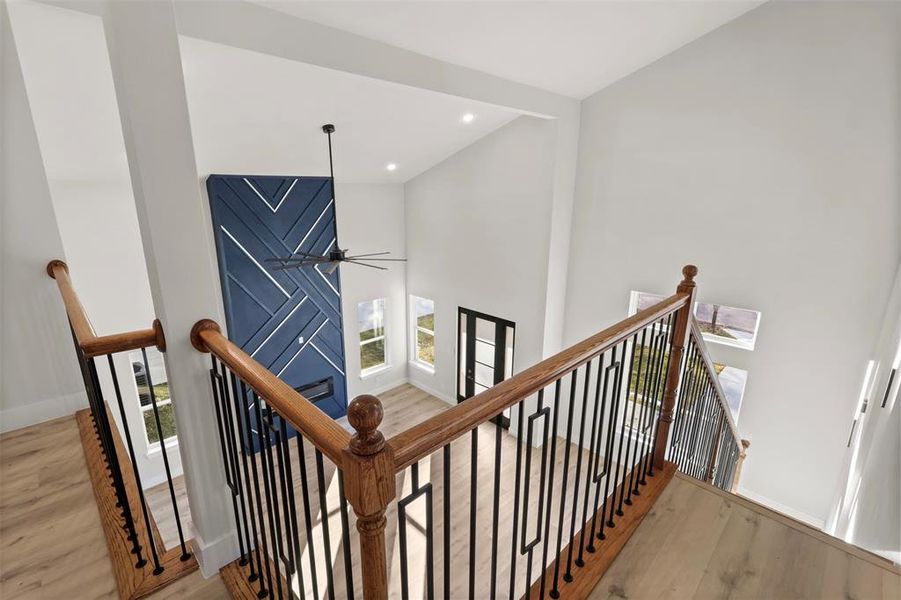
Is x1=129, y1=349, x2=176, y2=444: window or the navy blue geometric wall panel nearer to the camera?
x1=129, y1=349, x2=176, y2=444: window

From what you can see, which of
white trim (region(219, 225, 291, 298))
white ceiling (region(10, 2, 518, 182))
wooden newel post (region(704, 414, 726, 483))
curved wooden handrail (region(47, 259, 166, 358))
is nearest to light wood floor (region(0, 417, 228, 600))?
curved wooden handrail (region(47, 259, 166, 358))

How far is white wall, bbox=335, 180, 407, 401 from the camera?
692 cm

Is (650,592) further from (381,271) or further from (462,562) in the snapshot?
(381,271)

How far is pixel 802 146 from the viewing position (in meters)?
4.01

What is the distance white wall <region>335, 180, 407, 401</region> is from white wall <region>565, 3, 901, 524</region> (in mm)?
3641

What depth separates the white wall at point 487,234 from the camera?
5.67 meters

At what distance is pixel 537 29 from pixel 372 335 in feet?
18.8

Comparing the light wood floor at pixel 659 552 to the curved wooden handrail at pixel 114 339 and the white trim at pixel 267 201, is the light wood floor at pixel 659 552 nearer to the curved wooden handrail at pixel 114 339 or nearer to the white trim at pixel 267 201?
the curved wooden handrail at pixel 114 339

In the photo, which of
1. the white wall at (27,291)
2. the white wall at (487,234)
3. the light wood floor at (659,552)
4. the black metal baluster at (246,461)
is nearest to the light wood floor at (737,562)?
the light wood floor at (659,552)

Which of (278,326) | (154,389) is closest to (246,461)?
(154,389)

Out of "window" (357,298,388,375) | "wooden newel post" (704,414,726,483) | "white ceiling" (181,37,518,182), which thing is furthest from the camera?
"window" (357,298,388,375)

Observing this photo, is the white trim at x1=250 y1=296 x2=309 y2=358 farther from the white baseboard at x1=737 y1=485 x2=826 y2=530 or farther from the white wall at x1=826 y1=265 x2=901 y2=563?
the white wall at x1=826 y1=265 x2=901 y2=563

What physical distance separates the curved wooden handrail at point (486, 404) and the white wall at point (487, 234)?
434 cm

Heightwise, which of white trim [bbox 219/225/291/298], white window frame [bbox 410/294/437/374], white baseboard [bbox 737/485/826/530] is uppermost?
white trim [bbox 219/225/291/298]
